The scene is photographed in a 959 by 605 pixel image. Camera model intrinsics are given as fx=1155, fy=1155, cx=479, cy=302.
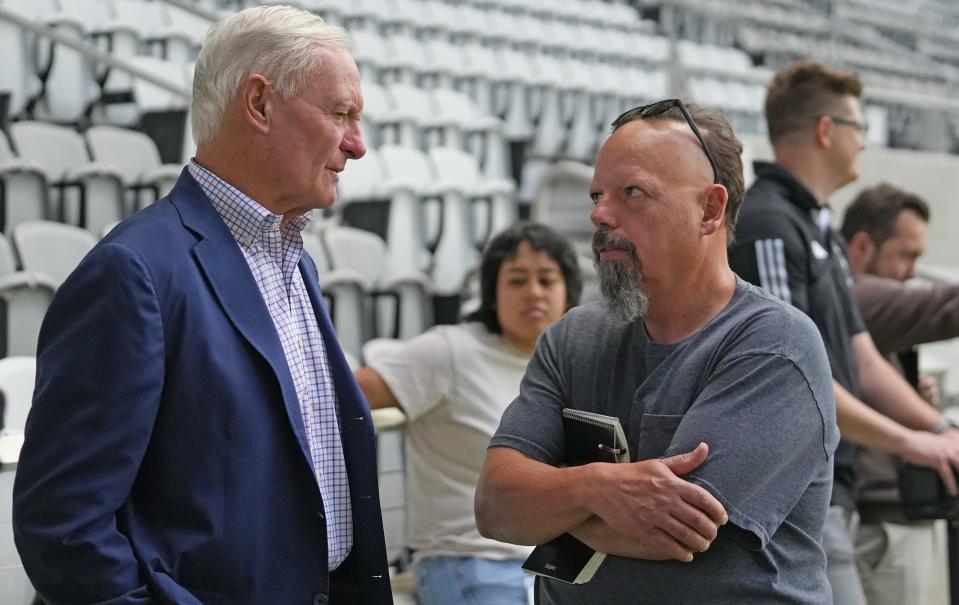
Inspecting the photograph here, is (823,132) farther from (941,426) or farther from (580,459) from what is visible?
(580,459)

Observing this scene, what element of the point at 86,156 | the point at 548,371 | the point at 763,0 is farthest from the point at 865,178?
the point at 548,371

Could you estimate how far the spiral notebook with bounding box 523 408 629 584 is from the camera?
4.46 feet

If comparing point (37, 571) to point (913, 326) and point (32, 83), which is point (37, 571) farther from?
point (32, 83)

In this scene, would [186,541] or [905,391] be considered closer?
[186,541]

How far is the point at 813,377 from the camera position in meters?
1.36

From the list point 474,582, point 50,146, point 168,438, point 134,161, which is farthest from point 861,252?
point 50,146

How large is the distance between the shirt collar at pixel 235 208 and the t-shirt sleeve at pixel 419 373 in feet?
3.35

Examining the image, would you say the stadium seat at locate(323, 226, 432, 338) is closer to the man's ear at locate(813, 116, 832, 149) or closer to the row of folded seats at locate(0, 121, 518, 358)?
the row of folded seats at locate(0, 121, 518, 358)

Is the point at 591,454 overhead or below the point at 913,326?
overhead

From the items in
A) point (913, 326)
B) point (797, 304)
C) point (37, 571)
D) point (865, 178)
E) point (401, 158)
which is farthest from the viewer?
point (865, 178)

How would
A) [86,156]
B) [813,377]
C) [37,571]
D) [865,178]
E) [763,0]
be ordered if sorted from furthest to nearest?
[763,0] → [865,178] → [86,156] → [813,377] → [37,571]

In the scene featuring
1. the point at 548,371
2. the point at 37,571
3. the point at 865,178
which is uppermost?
A: the point at 548,371

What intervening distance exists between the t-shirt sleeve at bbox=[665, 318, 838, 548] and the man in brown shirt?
1.49m

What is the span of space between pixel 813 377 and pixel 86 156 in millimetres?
4557
